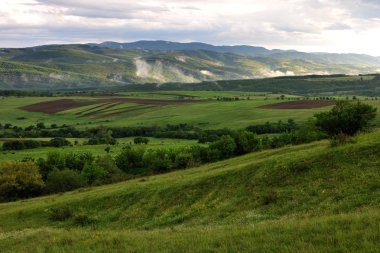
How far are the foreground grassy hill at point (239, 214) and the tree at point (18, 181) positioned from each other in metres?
26.1

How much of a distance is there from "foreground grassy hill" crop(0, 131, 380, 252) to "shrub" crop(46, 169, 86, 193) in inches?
1090

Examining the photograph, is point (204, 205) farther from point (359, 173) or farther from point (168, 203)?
point (359, 173)

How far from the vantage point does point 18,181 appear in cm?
7088

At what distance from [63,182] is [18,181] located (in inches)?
304

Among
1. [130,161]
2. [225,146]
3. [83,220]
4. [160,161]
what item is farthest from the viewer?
[130,161]

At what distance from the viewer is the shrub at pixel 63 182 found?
241 ft

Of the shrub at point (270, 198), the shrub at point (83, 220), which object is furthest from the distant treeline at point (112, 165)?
the shrub at point (83, 220)

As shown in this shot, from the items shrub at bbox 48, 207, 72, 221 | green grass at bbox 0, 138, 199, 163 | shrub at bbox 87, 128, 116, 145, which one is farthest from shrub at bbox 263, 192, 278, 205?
shrub at bbox 87, 128, 116, 145

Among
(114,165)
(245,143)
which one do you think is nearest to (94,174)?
(114,165)

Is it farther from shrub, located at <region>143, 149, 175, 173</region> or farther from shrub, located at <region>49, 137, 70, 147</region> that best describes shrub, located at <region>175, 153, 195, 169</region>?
shrub, located at <region>49, 137, 70, 147</region>

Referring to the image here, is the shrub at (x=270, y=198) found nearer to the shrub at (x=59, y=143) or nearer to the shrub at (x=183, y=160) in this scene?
the shrub at (x=183, y=160)

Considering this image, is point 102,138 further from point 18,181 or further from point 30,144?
point 18,181

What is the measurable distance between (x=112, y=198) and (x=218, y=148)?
4585 centimetres

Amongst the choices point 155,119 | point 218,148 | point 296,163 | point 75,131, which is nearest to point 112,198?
point 296,163
